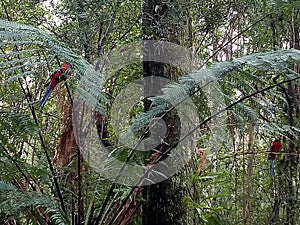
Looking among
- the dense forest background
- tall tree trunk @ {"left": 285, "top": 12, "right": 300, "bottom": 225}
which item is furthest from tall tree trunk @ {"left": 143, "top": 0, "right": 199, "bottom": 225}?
tall tree trunk @ {"left": 285, "top": 12, "right": 300, "bottom": 225}

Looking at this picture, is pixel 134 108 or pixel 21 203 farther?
pixel 134 108

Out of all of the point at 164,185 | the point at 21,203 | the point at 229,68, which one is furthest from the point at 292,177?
the point at 21,203

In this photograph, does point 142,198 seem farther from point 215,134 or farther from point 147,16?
point 147,16

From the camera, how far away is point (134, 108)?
208 centimetres

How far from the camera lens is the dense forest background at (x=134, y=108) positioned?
124 centimetres

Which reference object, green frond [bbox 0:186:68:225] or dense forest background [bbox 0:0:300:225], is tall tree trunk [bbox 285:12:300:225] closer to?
dense forest background [bbox 0:0:300:225]

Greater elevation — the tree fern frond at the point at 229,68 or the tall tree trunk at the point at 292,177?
the tree fern frond at the point at 229,68

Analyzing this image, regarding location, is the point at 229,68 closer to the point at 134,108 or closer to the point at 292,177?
the point at 134,108

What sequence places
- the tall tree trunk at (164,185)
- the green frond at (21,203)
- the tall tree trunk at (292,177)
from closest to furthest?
the green frond at (21,203), the tall tree trunk at (164,185), the tall tree trunk at (292,177)

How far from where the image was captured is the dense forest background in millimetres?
1243

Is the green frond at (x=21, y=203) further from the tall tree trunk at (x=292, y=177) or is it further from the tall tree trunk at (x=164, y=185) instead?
the tall tree trunk at (x=292, y=177)

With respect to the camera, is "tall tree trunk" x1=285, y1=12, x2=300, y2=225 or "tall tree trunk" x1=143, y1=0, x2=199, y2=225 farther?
"tall tree trunk" x1=285, y1=12, x2=300, y2=225

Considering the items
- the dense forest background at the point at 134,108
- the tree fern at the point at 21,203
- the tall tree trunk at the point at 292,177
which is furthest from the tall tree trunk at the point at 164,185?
the tall tree trunk at the point at 292,177

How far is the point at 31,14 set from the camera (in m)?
2.12
